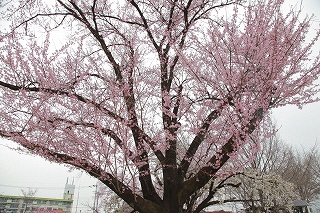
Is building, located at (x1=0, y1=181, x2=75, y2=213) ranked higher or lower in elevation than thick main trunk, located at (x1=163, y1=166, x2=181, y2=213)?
higher

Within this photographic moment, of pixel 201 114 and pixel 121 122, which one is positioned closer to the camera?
pixel 121 122

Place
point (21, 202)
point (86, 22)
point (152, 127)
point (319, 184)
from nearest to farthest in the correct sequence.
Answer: point (152, 127), point (86, 22), point (319, 184), point (21, 202)

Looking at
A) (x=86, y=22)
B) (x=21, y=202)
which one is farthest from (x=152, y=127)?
(x=21, y=202)

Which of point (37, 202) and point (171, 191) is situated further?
point (37, 202)

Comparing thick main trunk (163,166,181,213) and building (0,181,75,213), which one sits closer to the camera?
thick main trunk (163,166,181,213)

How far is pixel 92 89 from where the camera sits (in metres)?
5.73

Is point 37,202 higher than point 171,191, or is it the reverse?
point 37,202

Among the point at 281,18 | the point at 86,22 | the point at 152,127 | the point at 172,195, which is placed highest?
the point at 86,22

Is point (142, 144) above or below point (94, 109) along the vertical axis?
below

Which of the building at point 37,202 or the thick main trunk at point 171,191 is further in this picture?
the building at point 37,202

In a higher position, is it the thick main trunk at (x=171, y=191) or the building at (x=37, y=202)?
the building at (x=37, y=202)

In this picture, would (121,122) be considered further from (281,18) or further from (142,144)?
(281,18)

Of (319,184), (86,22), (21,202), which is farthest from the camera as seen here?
(21,202)

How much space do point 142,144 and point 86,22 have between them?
3889mm
